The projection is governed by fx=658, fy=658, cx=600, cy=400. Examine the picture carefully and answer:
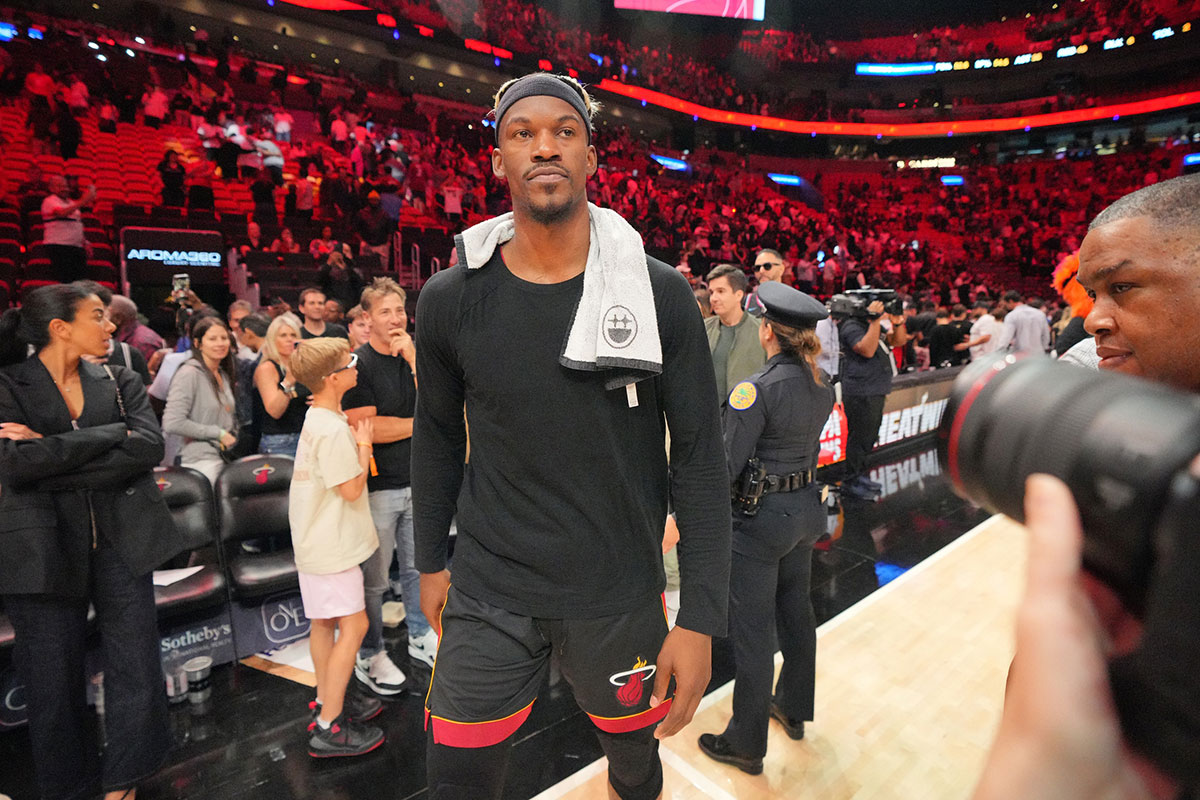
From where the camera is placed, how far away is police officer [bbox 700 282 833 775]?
2.49 meters

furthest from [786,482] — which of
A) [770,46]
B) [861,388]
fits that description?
[770,46]

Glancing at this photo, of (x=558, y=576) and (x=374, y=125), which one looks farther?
(x=374, y=125)

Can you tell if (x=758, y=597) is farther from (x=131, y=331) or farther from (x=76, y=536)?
(x=131, y=331)

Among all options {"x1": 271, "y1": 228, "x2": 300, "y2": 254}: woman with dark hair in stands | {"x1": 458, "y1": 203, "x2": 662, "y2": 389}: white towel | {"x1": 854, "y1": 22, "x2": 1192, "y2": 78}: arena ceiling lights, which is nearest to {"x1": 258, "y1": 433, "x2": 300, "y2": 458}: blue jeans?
{"x1": 458, "y1": 203, "x2": 662, "y2": 389}: white towel

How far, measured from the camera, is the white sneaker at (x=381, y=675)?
10.4ft

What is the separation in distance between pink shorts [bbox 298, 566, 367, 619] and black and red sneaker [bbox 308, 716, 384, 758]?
1.54ft

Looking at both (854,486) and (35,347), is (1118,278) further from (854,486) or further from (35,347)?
(854,486)

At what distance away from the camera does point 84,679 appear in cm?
240

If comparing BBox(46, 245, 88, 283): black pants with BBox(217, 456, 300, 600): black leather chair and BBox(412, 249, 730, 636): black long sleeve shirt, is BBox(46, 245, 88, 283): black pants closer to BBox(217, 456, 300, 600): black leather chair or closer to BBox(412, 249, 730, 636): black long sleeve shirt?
BBox(217, 456, 300, 600): black leather chair

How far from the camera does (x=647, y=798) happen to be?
1763mm

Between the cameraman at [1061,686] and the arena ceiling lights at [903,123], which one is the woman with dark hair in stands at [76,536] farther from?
the arena ceiling lights at [903,123]

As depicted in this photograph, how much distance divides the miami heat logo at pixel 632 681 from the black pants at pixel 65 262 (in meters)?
8.50

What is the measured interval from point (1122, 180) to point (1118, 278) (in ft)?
90.0

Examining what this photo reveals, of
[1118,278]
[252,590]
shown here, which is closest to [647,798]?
[1118,278]
